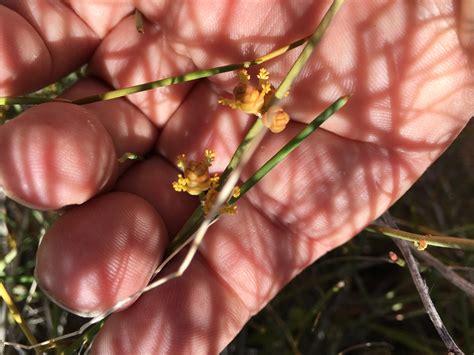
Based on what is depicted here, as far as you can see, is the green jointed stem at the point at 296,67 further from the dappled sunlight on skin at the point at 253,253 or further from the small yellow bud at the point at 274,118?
the dappled sunlight on skin at the point at 253,253

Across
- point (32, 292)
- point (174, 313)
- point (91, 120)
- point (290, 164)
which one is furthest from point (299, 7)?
point (32, 292)

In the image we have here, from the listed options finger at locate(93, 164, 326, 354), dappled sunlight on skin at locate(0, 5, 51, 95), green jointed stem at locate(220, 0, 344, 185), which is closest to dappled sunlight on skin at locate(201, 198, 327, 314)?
finger at locate(93, 164, 326, 354)

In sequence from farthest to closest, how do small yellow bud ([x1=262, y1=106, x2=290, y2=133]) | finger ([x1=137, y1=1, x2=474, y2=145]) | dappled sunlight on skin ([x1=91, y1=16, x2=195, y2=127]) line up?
dappled sunlight on skin ([x1=91, y1=16, x2=195, y2=127]), finger ([x1=137, y1=1, x2=474, y2=145]), small yellow bud ([x1=262, y1=106, x2=290, y2=133])

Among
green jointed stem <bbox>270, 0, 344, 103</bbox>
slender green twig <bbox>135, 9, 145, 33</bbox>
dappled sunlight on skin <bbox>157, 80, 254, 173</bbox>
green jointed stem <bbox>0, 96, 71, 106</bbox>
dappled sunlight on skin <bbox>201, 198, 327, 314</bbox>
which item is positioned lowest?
dappled sunlight on skin <bbox>201, 198, 327, 314</bbox>

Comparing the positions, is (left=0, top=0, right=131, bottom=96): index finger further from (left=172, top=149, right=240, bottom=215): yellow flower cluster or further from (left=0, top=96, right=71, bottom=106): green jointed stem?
(left=172, top=149, right=240, bottom=215): yellow flower cluster

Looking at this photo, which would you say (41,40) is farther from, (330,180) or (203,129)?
(330,180)

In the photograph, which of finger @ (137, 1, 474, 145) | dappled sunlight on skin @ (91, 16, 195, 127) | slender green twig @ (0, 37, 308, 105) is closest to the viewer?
slender green twig @ (0, 37, 308, 105)

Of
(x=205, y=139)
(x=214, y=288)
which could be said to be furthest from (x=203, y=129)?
(x=214, y=288)
